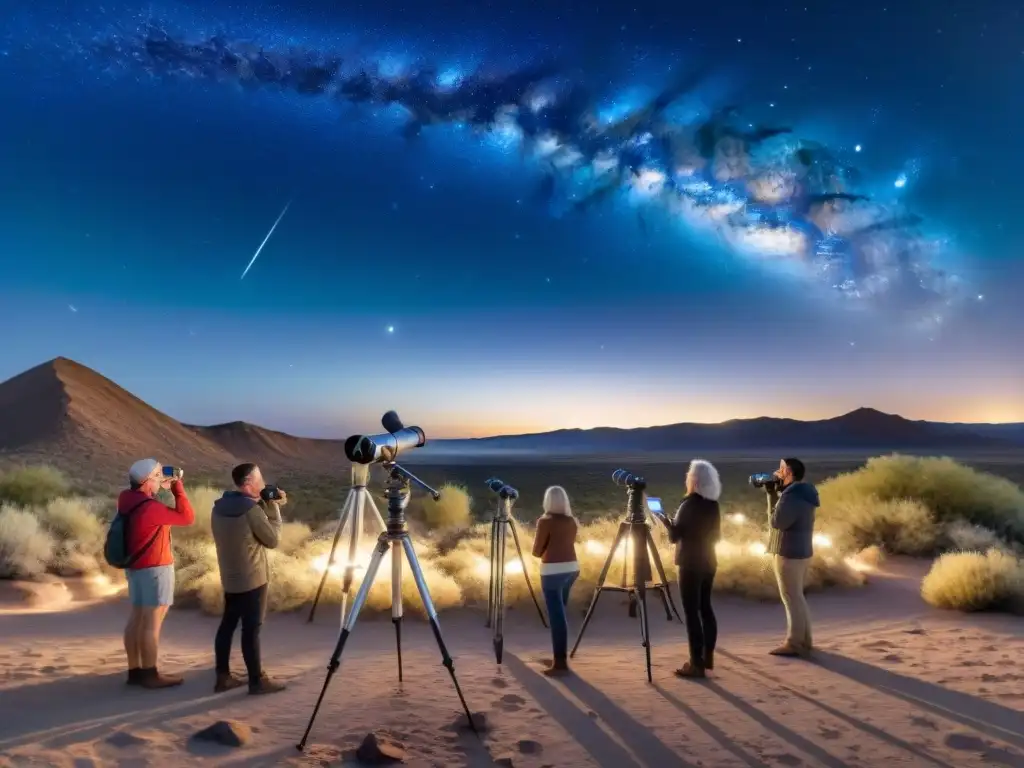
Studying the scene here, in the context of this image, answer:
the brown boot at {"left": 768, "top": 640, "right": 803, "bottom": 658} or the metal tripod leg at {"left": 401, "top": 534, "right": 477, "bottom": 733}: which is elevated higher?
the metal tripod leg at {"left": 401, "top": 534, "right": 477, "bottom": 733}

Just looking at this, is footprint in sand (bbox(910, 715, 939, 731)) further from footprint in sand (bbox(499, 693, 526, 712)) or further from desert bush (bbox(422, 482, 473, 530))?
desert bush (bbox(422, 482, 473, 530))

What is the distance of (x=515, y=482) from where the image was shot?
55.3 meters

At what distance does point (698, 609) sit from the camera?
6.69 meters

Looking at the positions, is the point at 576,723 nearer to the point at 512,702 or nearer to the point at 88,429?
the point at 512,702

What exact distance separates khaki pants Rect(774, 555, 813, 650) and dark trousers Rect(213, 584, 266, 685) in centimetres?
521

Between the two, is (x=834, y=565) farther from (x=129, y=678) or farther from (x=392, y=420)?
(x=129, y=678)

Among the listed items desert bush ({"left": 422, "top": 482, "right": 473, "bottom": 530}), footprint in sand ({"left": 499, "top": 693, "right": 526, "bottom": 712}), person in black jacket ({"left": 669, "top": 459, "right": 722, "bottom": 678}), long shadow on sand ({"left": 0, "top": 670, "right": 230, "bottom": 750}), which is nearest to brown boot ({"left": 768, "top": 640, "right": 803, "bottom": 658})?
person in black jacket ({"left": 669, "top": 459, "right": 722, "bottom": 678})

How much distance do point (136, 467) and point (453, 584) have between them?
583 cm

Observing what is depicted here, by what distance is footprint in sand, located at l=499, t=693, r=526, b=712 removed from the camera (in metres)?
5.99

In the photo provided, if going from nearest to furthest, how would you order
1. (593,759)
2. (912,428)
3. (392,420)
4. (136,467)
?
1. (593,759)
2. (392,420)
3. (136,467)
4. (912,428)

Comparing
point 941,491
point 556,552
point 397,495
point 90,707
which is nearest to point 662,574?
point 556,552

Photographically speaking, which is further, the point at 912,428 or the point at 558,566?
the point at 912,428

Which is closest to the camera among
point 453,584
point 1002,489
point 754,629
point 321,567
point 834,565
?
point 754,629

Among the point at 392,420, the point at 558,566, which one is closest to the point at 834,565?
the point at 558,566
